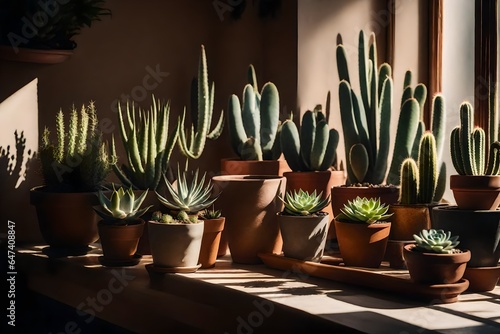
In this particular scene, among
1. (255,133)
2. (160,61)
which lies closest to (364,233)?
(255,133)

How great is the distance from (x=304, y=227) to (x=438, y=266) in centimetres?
55

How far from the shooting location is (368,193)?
101 inches

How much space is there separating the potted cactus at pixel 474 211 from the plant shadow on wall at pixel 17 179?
5.45 feet

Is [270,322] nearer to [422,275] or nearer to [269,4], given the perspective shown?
[422,275]

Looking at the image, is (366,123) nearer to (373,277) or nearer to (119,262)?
(373,277)

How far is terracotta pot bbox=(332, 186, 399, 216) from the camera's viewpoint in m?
2.55

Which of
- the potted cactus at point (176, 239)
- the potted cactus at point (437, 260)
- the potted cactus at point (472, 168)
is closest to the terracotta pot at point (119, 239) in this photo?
the potted cactus at point (176, 239)

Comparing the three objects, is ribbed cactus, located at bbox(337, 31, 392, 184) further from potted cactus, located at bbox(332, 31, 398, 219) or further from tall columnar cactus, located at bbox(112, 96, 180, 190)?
tall columnar cactus, located at bbox(112, 96, 180, 190)

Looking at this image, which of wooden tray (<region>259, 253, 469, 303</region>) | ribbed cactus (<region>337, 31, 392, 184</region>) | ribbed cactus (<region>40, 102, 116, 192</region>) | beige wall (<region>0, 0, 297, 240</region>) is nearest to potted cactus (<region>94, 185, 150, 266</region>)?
ribbed cactus (<region>40, 102, 116, 192</region>)

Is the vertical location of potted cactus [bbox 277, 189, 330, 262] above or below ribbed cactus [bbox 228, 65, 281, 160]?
below

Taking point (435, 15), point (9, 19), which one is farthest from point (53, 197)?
point (435, 15)

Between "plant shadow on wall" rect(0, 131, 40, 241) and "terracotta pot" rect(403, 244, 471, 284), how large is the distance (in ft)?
5.41

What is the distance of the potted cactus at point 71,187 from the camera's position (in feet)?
8.53

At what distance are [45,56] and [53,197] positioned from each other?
23.6 inches
